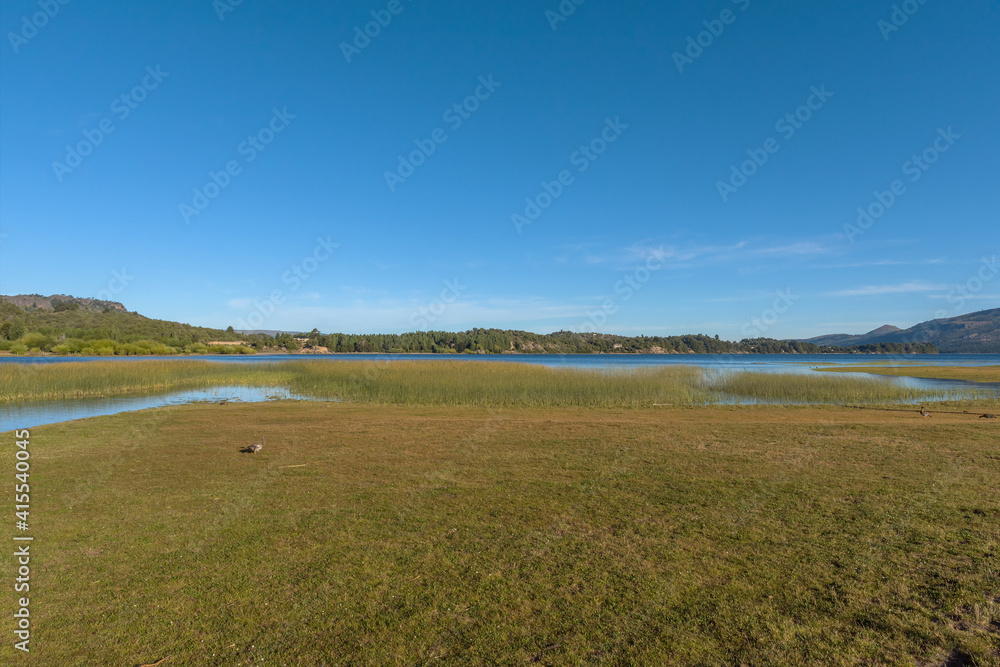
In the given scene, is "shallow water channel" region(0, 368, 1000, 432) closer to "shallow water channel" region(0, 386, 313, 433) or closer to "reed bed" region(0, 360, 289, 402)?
"shallow water channel" region(0, 386, 313, 433)

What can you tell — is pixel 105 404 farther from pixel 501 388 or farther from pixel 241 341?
pixel 241 341

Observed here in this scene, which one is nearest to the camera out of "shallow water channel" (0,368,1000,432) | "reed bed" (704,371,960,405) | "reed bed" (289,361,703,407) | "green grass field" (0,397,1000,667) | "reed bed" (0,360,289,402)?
"green grass field" (0,397,1000,667)

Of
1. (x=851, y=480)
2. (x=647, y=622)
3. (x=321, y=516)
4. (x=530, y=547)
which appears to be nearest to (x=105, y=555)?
(x=321, y=516)

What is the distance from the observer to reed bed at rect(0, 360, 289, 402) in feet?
83.5

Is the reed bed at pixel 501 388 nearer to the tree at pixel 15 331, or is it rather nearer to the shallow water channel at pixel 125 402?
the shallow water channel at pixel 125 402

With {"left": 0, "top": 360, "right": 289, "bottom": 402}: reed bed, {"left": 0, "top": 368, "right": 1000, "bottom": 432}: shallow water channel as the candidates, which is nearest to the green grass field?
{"left": 0, "top": 368, "right": 1000, "bottom": 432}: shallow water channel

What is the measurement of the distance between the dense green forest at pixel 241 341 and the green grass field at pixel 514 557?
97.9m

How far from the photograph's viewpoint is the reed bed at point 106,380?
25.4 meters

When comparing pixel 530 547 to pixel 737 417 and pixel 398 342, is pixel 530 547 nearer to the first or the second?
pixel 737 417

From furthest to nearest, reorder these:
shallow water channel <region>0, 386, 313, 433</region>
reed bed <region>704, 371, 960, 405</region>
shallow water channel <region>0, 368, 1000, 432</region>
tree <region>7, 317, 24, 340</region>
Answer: tree <region>7, 317, 24, 340</region>
reed bed <region>704, 371, 960, 405</region>
shallow water channel <region>0, 368, 1000, 432</region>
shallow water channel <region>0, 386, 313, 433</region>

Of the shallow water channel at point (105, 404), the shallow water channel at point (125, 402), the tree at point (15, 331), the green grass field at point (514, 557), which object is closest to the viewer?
the green grass field at point (514, 557)

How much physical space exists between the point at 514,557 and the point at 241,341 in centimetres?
15102

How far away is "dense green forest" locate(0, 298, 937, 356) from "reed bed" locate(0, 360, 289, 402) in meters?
63.5

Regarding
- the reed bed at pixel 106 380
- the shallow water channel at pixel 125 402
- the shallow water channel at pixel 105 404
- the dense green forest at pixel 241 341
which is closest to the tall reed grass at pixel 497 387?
the reed bed at pixel 106 380
